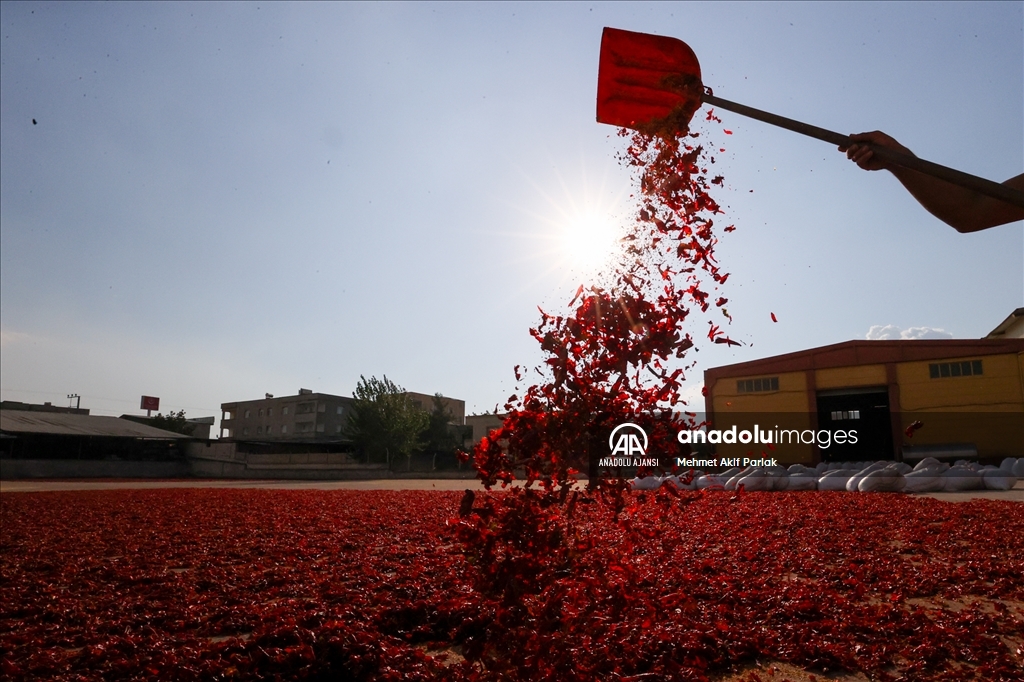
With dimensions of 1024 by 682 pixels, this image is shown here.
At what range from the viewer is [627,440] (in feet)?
16.0

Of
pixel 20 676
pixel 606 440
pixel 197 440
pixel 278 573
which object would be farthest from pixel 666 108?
pixel 197 440

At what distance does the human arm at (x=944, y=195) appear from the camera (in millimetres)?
2578

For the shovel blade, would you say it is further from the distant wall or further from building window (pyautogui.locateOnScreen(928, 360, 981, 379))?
the distant wall

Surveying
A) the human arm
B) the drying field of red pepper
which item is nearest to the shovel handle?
the human arm

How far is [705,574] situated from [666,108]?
5615 millimetres

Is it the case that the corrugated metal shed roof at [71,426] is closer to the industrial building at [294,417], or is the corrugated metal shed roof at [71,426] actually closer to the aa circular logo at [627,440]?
the industrial building at [294,417]

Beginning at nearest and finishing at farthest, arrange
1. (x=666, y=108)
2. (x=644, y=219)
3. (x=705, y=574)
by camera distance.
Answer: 1. (x=666, y=108)
2. (x=644, y=219)
3. (x=705, y=574)

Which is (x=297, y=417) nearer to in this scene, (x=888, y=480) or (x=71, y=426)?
(x=71, y=426)

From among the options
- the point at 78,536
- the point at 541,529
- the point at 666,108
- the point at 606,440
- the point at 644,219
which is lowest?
the point at 78,536

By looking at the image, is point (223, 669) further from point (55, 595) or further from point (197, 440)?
point (197, 440)

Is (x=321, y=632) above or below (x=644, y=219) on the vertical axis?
below

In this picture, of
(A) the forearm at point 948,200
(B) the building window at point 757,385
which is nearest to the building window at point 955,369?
(B) the building window at point 757,385

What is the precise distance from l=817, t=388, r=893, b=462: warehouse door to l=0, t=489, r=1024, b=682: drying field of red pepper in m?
21.9

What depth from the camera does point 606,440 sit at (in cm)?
472
